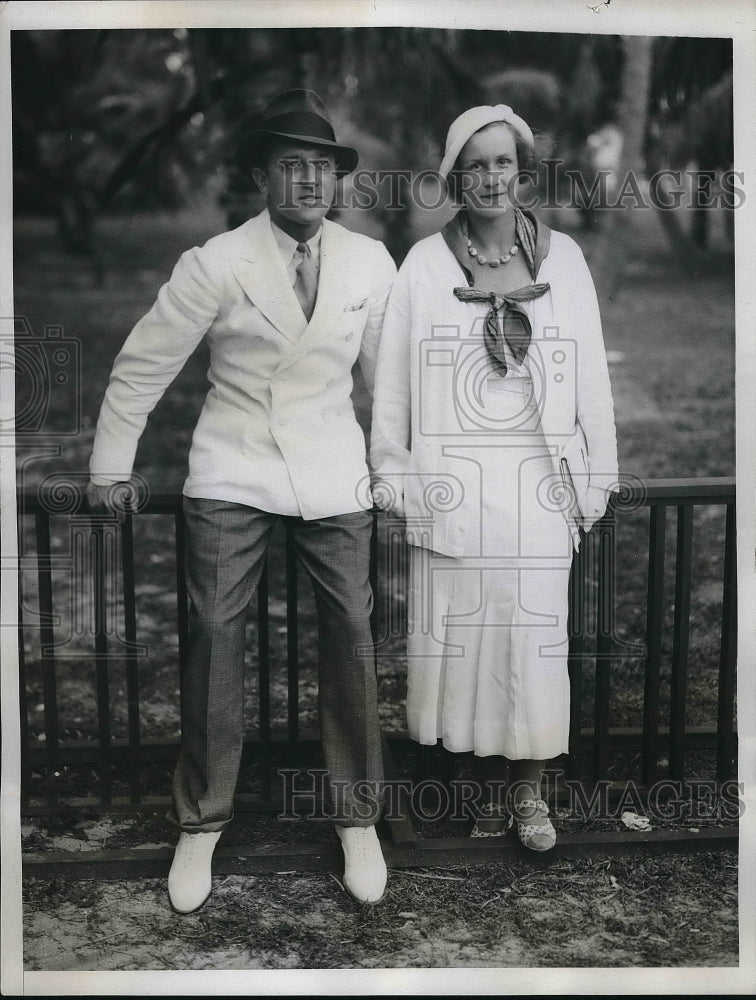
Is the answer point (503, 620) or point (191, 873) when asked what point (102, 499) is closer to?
point (191, 873)

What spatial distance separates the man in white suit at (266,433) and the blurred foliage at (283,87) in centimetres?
11

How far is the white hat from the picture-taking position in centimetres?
301

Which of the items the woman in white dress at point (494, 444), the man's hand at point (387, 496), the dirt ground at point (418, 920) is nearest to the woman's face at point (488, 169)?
the woman in white dress at point (494, 444)

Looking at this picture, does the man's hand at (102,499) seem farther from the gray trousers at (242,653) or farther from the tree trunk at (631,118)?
the tree trunk at (631,118)

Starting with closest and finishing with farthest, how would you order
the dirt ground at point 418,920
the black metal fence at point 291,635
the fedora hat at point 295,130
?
the fedora hat at point 295,130 < the dirt ground at point 418,920 < the black metal fence at point 291,635

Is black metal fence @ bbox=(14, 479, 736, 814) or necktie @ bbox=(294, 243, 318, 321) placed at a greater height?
necktie @ bbox=(294, 243, 318, 321)

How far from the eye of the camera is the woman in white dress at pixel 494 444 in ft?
10.1

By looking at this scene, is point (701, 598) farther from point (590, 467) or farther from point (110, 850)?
point (110, 850)

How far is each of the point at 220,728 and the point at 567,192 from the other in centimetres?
185

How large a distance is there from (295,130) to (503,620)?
1.50 m

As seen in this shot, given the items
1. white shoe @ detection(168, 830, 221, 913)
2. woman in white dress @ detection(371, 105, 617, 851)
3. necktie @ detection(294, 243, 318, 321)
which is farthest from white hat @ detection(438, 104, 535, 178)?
white shoe @ detection(168, 830, 221, 913)

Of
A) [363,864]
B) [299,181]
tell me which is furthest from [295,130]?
[363,864]

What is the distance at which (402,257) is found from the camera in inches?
127

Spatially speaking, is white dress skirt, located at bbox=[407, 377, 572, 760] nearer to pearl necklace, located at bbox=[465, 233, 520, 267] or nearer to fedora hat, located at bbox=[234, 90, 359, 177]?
pearl necklace, located at bbox=[465, 233, 520, 267]
